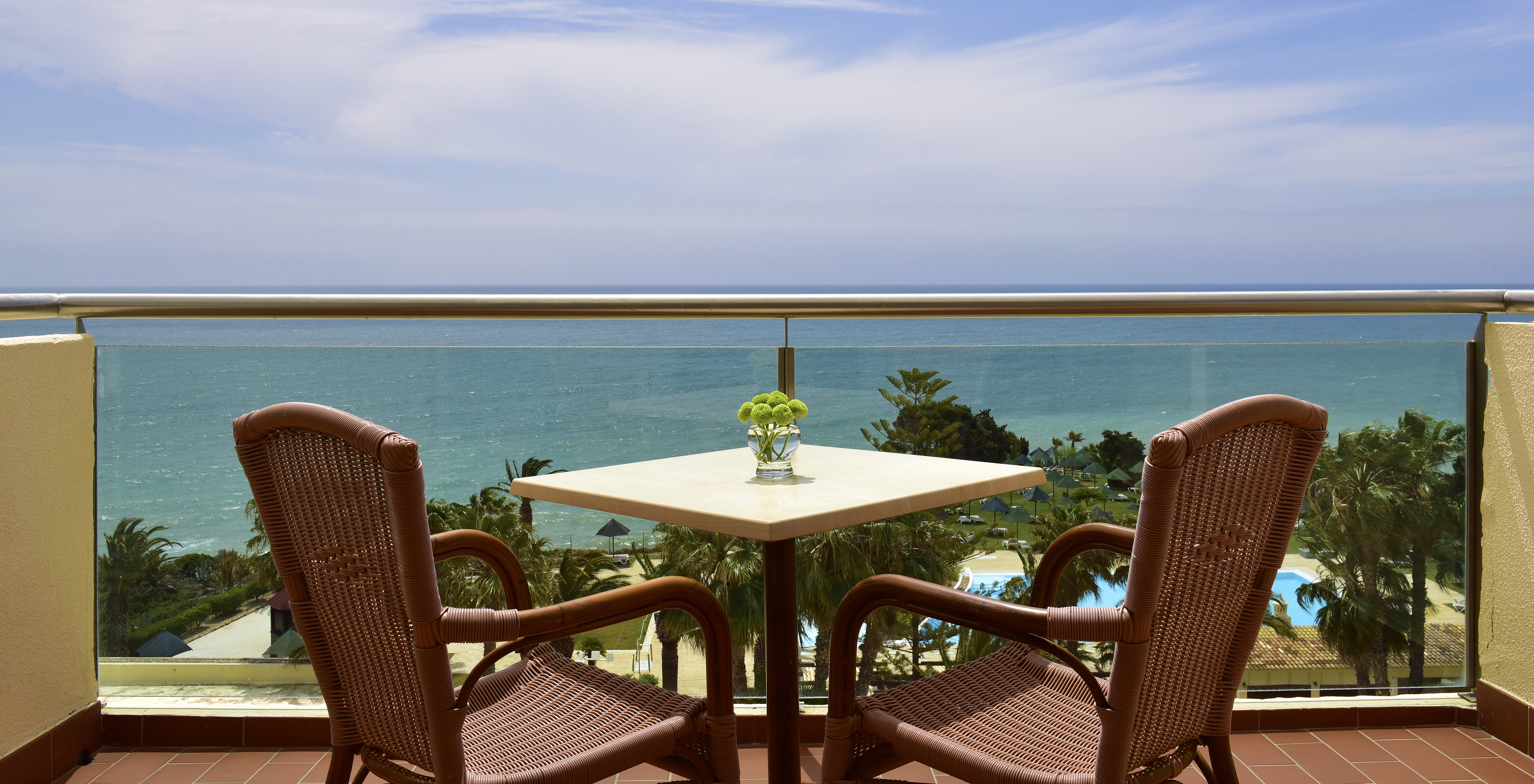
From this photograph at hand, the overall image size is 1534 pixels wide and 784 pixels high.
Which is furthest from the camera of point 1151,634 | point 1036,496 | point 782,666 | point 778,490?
point 1036,496

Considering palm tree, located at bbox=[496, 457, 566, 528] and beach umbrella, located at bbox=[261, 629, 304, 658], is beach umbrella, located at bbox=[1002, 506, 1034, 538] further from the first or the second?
beach umbrella, located at bbox=[261, 629, 304, 658]

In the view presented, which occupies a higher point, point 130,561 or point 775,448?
point 775,448

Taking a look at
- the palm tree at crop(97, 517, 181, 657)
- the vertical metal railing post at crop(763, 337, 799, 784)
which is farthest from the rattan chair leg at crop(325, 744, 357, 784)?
the palm tree at crop(97, 517, 181, 657)

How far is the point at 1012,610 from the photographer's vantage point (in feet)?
4.27

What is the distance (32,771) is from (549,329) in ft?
5.54

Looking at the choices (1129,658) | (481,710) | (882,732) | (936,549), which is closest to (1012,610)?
(1129,658)

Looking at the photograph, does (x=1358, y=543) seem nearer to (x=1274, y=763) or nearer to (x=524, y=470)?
(x=1274, y=763)

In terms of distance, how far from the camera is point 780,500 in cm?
164

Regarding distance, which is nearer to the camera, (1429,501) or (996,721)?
(996,721)

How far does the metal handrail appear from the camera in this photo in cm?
255

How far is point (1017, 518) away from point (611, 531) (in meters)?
1.09

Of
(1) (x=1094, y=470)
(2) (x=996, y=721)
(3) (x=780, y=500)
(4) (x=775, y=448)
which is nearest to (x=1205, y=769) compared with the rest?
(2) (x=996, y=721)

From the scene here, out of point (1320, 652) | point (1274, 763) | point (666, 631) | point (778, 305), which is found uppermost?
point (778, 305)

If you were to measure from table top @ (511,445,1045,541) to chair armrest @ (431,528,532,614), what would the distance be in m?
0.12
